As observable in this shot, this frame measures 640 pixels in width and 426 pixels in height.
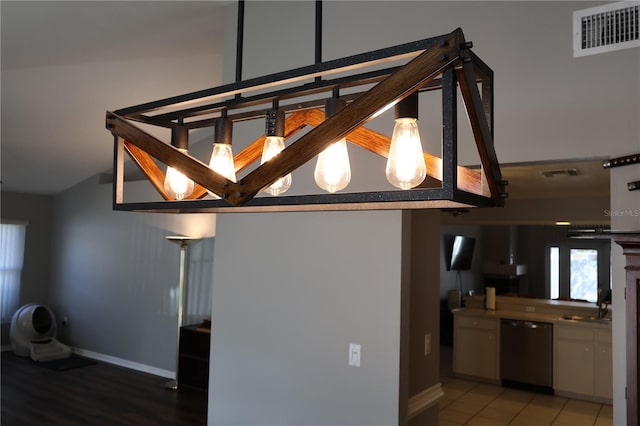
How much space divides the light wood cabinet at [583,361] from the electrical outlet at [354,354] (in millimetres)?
3898

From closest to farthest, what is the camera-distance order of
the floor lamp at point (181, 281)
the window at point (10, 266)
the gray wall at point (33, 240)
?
the floor lamp at point (181, 281) < the window at point (10, 266) < the gray wall at point (33, 240)

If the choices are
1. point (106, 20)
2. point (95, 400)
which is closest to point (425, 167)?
point (106, 20)

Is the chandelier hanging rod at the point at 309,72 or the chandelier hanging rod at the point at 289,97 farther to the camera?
the chandelier hanging rod at the point at 289,97

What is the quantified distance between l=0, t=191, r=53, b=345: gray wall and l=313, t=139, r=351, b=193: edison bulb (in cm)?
801

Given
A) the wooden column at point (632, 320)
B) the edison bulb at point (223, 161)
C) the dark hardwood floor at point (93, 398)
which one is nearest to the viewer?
the edison bulb at point (223, 161)

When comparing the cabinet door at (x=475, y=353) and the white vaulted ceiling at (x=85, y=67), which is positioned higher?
the white vaulted ceiling at (x=85, y=67)

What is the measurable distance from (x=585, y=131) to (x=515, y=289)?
7.65 meters

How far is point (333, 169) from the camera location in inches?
44.4

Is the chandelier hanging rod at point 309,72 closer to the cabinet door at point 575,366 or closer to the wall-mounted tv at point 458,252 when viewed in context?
the cabinet door at point 575,366

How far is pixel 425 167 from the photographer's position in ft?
3.19

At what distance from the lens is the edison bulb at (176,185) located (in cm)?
138

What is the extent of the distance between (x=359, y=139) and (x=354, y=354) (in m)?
1.74

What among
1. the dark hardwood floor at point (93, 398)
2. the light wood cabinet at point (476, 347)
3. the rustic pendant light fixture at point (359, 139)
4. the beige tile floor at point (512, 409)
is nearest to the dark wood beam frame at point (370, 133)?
the rustic pendant light fixture at point (359, 139)

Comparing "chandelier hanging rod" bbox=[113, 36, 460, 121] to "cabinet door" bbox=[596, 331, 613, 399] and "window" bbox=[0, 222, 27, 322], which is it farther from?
"window" bbox=[0, 222, 27, 322]
